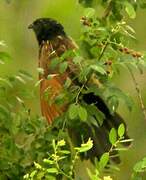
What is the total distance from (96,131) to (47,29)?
3.61 ft

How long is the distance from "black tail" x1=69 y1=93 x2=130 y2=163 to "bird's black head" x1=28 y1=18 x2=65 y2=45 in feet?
3.06

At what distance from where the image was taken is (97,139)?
9.66 ft

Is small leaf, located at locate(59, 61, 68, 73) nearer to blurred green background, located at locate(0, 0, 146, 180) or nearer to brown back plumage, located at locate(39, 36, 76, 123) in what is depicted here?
brown back plumage, located at locate(39, 36, 76, 123)

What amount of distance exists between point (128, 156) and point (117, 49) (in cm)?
369

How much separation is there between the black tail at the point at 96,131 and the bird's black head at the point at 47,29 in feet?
3.06

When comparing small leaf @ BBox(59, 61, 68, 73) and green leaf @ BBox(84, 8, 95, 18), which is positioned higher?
green leaf @ BBox(84, 8, 95, 18)

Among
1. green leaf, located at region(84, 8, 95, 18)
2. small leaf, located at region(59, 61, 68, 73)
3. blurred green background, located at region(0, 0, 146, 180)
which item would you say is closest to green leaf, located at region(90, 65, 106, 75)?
small leaf, located at region(59, 61, 68, 73)

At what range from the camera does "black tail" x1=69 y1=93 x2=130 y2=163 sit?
2.72 m

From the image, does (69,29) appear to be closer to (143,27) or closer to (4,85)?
(143,27)

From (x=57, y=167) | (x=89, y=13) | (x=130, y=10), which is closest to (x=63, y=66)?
(x=89, y=13)

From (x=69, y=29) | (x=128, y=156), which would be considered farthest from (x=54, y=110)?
(x=128, y=156)

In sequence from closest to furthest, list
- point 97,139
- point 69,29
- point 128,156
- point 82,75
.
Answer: point 82,75 → point 97,139 → point 69,29 → point 128,156

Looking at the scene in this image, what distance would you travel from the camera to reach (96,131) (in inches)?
114

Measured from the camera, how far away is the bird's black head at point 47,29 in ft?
12.5
